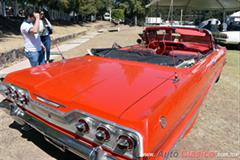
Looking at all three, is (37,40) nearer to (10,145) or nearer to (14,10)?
(10,145)

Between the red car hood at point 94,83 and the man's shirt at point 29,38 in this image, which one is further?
the man's shirt at point 29,38

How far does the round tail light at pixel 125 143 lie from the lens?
1680 mm

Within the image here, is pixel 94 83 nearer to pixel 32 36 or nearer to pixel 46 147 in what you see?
pixel 46 147

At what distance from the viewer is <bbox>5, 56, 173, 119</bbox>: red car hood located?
195 centimetres

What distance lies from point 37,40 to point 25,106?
2387mm

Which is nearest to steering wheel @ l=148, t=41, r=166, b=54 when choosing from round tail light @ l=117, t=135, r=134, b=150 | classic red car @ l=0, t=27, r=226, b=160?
classic red car @ l=0, t=27, r=226, b=160

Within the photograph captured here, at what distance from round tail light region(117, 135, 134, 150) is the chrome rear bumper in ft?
0.48

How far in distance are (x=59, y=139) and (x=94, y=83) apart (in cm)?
62

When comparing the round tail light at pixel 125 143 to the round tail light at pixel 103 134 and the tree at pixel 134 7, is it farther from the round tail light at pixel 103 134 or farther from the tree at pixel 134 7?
the tree at pixel 134 7

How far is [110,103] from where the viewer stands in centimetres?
192

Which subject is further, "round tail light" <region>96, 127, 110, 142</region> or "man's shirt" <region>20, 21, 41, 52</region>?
"man's shirt" <region>20, 21, 41, 52</region>

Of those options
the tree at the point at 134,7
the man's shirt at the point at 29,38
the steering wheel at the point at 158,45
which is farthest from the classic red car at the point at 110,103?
the tree at the point at 134,7

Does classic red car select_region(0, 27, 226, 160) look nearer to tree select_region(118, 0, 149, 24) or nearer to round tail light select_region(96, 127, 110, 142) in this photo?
round tail light select_region(96, 127, 110, 142)

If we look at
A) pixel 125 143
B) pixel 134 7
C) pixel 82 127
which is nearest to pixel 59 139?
pixel 82 127
